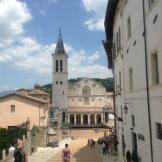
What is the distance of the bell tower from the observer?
103m

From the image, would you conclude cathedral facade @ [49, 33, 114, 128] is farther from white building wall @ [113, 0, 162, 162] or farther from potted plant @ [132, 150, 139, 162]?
potted plant @ [132, 150, 139, 162]

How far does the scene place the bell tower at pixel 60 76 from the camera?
339 feet

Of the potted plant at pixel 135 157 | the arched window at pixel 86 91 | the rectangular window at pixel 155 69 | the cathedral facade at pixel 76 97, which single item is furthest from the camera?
the arched window at pixel 86 91

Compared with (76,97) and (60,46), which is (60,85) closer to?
(76,97)

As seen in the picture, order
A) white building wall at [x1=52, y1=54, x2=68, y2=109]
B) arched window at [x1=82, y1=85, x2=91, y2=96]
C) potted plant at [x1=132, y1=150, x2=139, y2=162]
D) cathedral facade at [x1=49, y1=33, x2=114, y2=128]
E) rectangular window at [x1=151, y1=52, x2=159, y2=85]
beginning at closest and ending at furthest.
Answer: rectangular window at [x1=151, y1=52, x2=159, y2=85]
potted plant at [x1=132, y1=150, x2=139, y2=162]
cathedral facade at [x1=49, y1=33, x2=114, y2=128]
white building wall at [x1=52, y1=54, x2=68, y2=109]
arched window at [x1=82, y1=85, x2=91, y2=96]

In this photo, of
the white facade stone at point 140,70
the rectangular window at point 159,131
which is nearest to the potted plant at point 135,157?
the white facade stone at point 140,70

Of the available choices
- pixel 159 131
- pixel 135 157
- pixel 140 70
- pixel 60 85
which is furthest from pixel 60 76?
pixel 159 131

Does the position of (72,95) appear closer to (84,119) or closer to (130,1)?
(84,119)

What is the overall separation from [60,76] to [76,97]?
7309 mm

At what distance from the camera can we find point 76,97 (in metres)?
105

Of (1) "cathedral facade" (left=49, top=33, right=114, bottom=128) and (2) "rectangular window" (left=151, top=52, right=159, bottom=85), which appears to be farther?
(1) "cathedral facade" (left=49, top=33, right=114, bottom=128)

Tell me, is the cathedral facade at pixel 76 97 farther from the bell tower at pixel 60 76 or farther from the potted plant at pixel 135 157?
the potted plant at pixel 135 157

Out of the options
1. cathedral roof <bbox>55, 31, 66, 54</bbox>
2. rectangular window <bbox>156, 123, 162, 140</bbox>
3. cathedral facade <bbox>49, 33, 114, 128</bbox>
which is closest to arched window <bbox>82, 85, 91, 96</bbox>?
cathedral facade <bbox>49, 33, 114, 128</bbox>

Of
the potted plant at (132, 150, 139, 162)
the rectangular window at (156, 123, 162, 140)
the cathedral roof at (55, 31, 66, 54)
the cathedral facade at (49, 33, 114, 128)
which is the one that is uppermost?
the cathedral roof at (55, 31, 66, 54)
